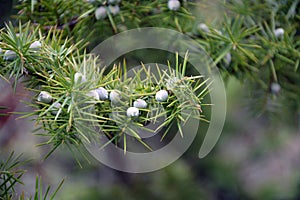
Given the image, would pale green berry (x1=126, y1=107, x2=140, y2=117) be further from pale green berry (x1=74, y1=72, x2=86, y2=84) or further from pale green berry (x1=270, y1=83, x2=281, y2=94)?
pale green berry (x1=270, y1=83, x2=281, y2=94)

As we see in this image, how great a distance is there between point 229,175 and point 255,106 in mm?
488

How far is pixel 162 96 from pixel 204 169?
801 millimetres

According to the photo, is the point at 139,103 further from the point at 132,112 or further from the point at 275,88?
the point at 275,88

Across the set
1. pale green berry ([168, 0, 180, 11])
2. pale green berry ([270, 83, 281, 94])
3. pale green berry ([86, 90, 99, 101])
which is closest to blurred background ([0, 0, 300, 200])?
pale green berry ([270, 83, 281, 94])

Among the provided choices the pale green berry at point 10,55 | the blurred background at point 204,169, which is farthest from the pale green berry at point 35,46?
the blurred background at point 204,169

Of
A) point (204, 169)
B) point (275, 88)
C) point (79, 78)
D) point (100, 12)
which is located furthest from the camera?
point (204, 169)

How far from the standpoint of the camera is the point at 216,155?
1156mm

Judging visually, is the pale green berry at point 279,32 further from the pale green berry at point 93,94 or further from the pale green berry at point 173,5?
the pale green berry at point 93,94

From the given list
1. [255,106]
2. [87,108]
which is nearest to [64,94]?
[87,108]

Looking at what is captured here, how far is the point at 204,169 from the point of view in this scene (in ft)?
3.70

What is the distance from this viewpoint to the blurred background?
2.86 ft

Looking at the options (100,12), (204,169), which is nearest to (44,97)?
(100,12)

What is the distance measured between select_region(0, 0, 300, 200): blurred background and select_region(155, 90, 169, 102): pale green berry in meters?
0.33

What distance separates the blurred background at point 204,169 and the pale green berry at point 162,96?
33 centimetres
